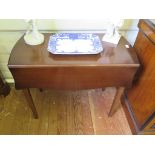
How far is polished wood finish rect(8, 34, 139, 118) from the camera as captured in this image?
3.10 ft

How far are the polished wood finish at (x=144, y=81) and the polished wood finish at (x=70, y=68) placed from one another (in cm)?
12

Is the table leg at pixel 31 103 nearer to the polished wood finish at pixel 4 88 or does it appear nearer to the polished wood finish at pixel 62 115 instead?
the polished wood finish at pixel 62 115

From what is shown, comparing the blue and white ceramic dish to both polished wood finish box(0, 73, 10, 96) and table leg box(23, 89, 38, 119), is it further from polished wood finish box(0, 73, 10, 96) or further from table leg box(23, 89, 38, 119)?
polished wood finish box(0, 73, 10, 96)

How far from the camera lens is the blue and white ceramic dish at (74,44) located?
3.30 feet

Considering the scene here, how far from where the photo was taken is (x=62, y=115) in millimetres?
1420

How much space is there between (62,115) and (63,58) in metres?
0.63

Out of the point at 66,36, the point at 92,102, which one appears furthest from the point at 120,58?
the point at 92,102

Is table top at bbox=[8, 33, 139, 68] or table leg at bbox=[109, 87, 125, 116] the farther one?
table leg at bbox=[109, 87, 125, 116]

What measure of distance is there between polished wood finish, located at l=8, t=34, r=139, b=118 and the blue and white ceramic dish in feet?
0.10

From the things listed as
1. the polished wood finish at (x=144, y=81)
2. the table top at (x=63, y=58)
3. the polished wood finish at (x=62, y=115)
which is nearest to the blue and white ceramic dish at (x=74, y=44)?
the table top at (x=63, y=58)

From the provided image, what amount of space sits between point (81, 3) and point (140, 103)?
1.05 metres

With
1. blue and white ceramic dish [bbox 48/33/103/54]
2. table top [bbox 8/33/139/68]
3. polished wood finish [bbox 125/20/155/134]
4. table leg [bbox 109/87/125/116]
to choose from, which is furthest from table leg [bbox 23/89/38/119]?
polished wood finish [bbox 125/20/155/134]
